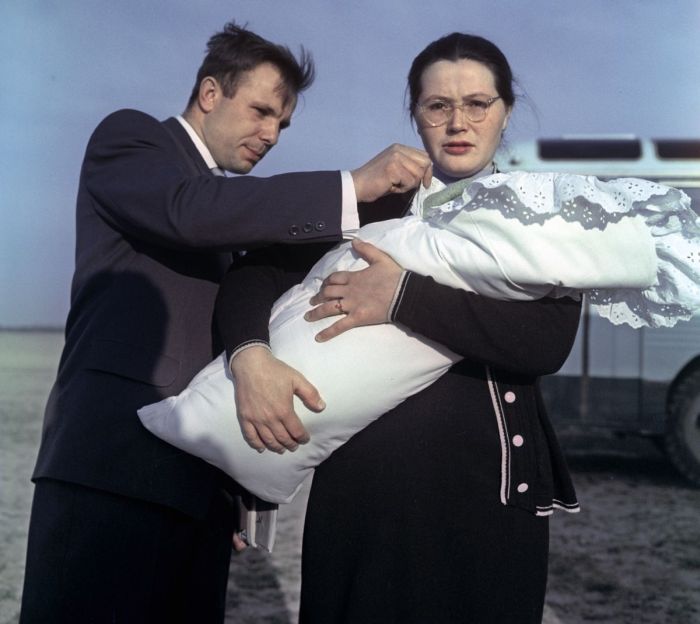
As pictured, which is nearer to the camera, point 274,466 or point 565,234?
point 565,234

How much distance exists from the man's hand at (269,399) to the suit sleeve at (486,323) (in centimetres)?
20

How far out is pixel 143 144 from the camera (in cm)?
170

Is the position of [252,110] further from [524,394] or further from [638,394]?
[638,394]

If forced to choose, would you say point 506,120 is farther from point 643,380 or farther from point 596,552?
point 643,380

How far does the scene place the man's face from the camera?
75.7 inches

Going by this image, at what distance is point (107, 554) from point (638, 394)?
464 cm

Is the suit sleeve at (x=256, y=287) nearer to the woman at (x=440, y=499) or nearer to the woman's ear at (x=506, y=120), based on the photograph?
the woman at (x=440, y=499)

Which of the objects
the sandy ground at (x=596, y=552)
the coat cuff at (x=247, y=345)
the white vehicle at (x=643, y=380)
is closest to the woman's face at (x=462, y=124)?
the coat cuff at (x=247, y=345)

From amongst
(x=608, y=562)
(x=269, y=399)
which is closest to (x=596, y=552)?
(x=608, y=562)

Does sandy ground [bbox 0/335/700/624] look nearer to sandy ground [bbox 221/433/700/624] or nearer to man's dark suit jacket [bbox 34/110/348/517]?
sandy ground [bbox 221/433/700/624]

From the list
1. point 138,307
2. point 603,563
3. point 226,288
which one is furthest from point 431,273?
point 603,563

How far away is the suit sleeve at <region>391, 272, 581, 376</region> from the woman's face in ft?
1.13

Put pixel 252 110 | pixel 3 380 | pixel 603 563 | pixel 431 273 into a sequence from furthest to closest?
pixel 3 380 < pixel 603 563 < pixel 252 110 < pixel 431 273

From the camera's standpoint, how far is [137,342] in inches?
66.5
